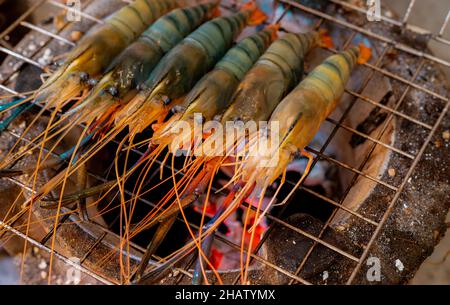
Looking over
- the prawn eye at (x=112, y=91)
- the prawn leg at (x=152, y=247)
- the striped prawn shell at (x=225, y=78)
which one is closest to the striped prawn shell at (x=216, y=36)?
the striped prawn shell at (x=225, y=78)

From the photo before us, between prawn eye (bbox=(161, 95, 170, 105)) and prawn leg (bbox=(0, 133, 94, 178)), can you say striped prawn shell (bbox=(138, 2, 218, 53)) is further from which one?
prawn leg (bbox=(0, 133, 94, 178))

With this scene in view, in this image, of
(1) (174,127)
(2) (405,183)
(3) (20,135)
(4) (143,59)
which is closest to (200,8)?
(4) (143,59)

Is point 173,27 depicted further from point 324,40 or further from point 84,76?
point 324,40

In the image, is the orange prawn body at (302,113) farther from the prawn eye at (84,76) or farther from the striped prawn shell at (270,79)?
the prawn eye at (84,76)

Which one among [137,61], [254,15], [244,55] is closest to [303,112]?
[244,55]

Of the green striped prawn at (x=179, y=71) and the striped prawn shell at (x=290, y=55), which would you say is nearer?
the green striped prawn at (x=179, y=71)

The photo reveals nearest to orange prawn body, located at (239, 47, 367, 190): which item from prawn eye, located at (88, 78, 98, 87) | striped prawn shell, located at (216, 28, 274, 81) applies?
striped prawn shell, located at (216, 28, 274, 81)

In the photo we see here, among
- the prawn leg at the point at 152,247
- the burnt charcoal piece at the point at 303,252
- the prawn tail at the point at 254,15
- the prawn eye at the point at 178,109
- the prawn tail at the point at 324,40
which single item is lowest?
the prawn leg at the point at 152,247

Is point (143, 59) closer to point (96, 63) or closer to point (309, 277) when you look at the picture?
point (96, 63)
